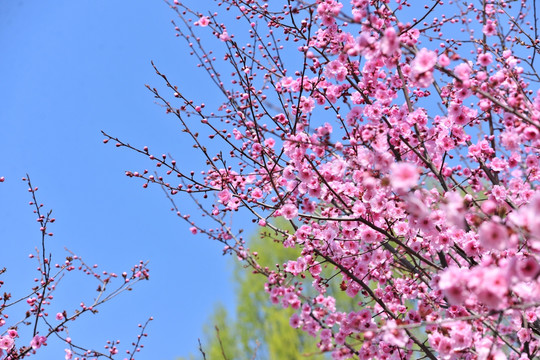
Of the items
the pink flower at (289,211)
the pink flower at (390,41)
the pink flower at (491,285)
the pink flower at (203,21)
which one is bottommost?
the pink flower at (491,285)

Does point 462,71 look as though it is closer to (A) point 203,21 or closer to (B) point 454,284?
(B) point 454,284

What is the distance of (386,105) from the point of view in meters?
4.00

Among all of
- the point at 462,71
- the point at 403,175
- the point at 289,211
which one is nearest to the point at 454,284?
the point at 403,175

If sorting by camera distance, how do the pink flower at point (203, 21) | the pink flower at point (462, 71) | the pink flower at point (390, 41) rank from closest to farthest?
the pink flower at point (390, 41), the pink flower at point (462, 71), the pink flower at point (203, 21)

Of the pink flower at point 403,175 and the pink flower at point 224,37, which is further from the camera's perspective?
the pink flower at point 224,37

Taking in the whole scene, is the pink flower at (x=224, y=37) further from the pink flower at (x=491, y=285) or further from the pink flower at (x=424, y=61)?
the pink flower at (x=491, y=285)

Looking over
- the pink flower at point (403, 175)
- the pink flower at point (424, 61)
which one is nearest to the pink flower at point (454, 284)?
the pink flower at point (403, 175)

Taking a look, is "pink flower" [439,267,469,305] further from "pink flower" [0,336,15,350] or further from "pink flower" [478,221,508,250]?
"pink flower" [0,336,15,350]

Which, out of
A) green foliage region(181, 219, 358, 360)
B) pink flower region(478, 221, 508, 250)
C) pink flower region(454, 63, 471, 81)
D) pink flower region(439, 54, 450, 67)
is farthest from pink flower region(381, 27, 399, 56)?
green foliage region(181, 219, 358, 360)

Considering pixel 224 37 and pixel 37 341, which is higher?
pixel 224 37

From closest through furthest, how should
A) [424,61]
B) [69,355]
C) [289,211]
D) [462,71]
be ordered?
[424,61]
[462,71]
[289,211]
[69,355]

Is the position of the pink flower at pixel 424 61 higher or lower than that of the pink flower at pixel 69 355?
lower

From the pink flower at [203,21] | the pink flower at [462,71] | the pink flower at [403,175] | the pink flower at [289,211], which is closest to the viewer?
the pink flower at [403,175]

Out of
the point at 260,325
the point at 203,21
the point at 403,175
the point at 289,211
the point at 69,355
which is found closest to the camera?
the point at 403,175
